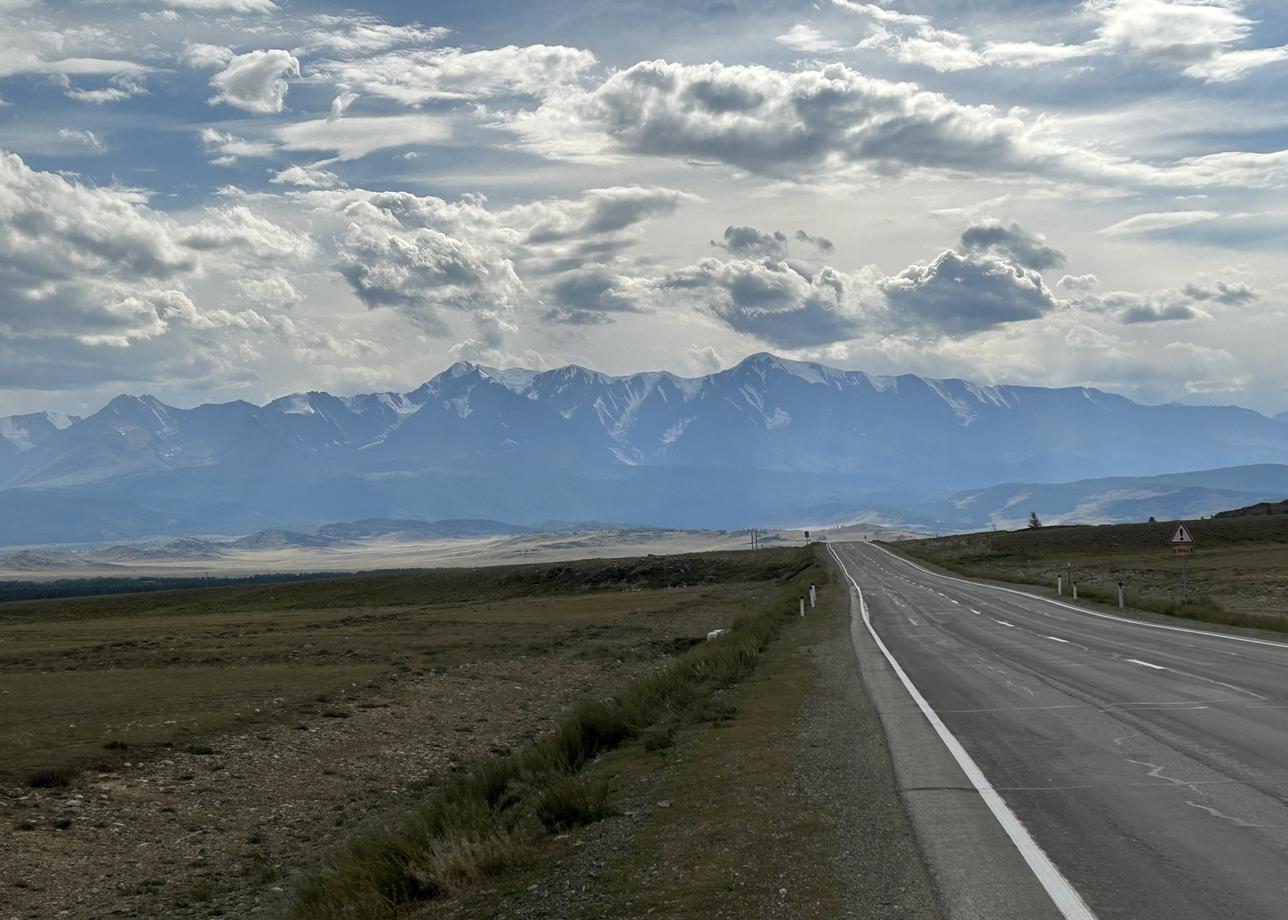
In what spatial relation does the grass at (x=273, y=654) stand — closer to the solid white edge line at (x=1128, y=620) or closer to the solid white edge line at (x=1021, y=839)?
the solid white edge line at (x=1021, y=839)

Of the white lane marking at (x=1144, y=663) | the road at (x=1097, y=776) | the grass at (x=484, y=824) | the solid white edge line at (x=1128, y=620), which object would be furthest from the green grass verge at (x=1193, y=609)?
the grass at (x=484, y=824)

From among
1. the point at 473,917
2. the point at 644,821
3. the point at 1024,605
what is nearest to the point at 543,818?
the point at 644,821

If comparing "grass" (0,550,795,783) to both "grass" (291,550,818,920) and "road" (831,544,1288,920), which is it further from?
"road" (831,544,1288,920)

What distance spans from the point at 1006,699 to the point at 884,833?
1000 centimetres

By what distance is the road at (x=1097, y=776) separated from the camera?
8008mm

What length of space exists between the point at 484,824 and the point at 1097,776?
6.55 metres

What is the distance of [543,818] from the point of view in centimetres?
1198

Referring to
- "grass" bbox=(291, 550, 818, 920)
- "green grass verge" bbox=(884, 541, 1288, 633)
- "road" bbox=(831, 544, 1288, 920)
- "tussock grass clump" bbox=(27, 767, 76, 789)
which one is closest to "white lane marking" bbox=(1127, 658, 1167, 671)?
"road" bbox=(831, 544, 1288, 920)

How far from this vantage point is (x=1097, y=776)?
12.1 metres

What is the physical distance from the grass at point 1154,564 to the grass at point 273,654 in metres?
18.5

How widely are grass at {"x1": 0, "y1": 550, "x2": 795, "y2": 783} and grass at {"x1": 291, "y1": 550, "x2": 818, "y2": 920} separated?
24.4 feet

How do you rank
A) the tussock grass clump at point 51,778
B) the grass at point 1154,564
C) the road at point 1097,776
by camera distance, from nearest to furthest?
the road at point 1097,776
the tussock grass clump at point 51,778
the grass at point 1154,564

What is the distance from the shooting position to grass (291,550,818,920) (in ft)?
32.0

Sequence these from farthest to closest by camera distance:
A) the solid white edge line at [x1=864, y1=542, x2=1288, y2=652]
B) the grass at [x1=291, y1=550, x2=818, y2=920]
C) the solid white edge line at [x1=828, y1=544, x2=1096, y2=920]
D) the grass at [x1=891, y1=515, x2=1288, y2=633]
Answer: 1. the grass at [x1=891, y1=515, x2=1288, y2=633]
2. the solid white edge line at [x1=864, y1=542, x2=1288, y2=652]
3. the grass at [x1=291, y1=550, x2=818, y2=920]
4. the solid white edge line at [x1=828, y1=544, x2=1096, y2=920]
